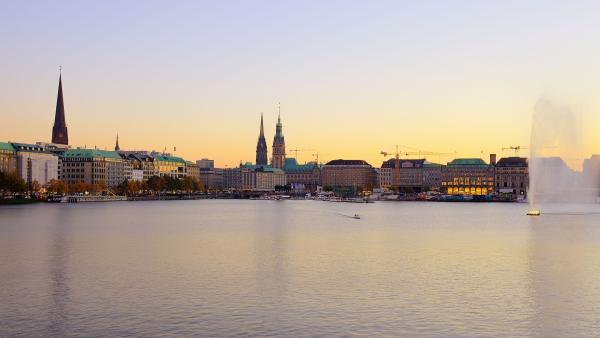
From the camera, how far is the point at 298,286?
2906cm

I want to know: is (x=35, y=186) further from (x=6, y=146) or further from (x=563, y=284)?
(x=563, y=284)

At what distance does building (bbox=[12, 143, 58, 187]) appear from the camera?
15450cm

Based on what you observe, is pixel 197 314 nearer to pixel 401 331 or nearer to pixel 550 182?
pixel 401 331

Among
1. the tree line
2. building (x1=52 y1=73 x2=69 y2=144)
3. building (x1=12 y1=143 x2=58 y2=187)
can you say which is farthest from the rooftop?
building (x1=52 y1=73 x2=69 y2=144)

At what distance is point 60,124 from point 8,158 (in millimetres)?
39809

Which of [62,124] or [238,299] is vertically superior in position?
[62,124]

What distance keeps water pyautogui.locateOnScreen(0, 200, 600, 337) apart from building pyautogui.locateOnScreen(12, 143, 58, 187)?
109446 millimetres

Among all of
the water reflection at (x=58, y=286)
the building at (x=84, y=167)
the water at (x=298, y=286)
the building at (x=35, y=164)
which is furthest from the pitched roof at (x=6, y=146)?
the water reflection at (x=58, y=286)

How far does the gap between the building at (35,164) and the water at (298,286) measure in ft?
359

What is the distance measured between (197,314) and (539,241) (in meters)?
32.4

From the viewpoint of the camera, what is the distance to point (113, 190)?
175 meters

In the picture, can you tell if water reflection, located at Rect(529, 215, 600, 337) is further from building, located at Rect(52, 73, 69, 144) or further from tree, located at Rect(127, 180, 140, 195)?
building, located at Rect(52, 73, 69, 144)

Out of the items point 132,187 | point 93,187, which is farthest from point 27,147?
point 132,187

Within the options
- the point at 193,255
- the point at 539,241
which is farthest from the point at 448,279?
the point at 539,241
